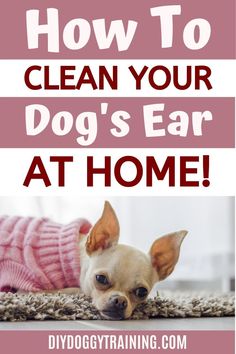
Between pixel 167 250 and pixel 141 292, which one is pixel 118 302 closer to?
pixel 141 292

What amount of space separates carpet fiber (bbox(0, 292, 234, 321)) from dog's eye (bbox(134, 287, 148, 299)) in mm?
41

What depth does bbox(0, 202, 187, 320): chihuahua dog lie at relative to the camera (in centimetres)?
137

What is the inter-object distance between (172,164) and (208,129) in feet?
0.49

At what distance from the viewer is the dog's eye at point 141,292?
139 cm

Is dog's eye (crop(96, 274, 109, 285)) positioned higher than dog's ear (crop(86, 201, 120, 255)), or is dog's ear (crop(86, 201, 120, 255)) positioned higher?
dog's ear (crop(86, 201, 120, 255))

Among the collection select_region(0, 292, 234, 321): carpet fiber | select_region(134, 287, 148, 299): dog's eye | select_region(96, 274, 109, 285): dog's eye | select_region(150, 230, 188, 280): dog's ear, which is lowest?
select_region(0, 292, 234, 321): carpet fiber

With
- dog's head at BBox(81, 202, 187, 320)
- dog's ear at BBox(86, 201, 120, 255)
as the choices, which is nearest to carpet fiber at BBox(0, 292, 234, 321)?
dog's head at BBox(81, 202, 187, 320)

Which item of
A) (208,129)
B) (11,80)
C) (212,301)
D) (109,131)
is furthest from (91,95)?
(212,301)

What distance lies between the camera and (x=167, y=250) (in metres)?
1.47

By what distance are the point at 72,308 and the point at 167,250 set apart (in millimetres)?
288

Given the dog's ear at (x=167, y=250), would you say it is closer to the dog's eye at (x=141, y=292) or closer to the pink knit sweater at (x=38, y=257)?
the dog's eye at (x=141, y=292)

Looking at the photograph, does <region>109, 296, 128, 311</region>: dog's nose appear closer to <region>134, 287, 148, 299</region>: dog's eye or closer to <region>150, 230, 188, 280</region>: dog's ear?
<region>134, 287, 148, 299</region>: dog's eye

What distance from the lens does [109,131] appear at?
1.59m

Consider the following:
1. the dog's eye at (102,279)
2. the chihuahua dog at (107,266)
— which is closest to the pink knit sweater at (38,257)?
the chihuahua dog at (107,266)
